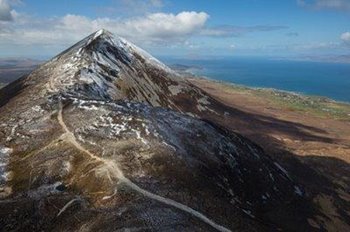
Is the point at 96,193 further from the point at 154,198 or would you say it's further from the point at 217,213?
the point at 217,213

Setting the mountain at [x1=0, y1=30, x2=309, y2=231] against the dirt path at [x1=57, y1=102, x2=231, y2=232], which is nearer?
the mountain at [x1=0, y1=30, x2=309, y2=231]

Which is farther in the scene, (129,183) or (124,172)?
(124,172)

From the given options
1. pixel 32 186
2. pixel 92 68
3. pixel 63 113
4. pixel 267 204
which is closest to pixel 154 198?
pixel 32 186

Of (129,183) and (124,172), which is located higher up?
(124,172)

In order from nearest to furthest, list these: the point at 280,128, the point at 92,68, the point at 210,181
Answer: the point at 210,181, the point at 92,68, the point at 280,128

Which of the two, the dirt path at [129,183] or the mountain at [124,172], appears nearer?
the mountain at [124,172]

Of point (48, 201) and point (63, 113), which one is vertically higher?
point (63, 113)

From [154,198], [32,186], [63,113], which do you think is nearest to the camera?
[154,198]

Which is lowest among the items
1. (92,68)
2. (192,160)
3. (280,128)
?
(280,128)
